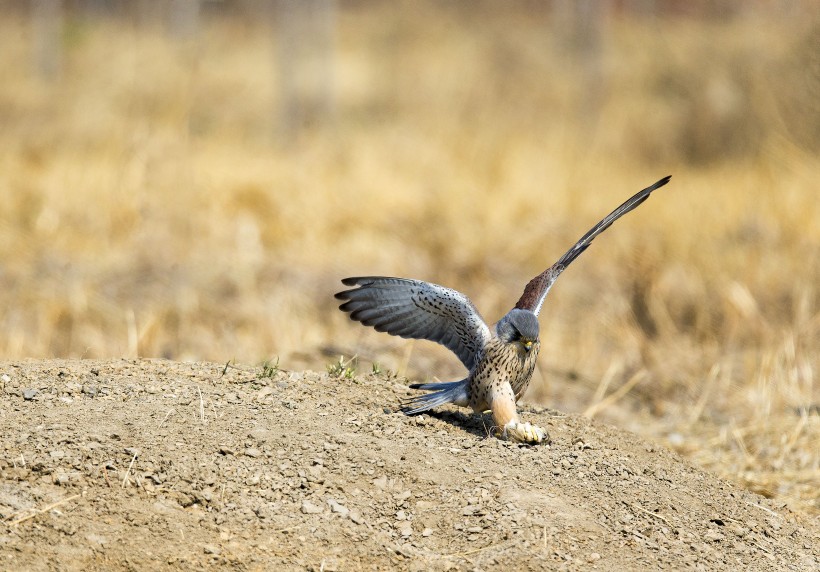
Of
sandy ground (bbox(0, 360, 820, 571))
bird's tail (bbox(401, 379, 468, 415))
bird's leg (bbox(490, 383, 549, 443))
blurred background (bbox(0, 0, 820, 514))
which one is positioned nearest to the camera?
sandy ground (bbox(0, 360, 820, 571))

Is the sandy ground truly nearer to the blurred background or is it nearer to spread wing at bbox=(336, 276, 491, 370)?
spread wing at bbox=(336, 276, 491, 370)

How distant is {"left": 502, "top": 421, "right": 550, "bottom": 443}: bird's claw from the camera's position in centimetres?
328

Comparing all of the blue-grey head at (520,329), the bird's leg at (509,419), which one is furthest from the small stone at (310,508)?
the blue-grey head at (520,329)

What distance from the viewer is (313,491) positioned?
2963mm

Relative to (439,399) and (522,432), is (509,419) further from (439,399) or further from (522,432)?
(439,399)

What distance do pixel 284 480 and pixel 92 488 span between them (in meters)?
0.51

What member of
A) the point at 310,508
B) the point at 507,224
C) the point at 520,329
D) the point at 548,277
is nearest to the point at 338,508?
the point at 310,508

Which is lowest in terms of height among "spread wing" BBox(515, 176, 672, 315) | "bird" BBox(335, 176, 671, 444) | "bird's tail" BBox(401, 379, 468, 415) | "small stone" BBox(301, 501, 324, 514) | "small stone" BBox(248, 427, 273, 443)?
"small stone" BBox(301, 501, 324, 514)

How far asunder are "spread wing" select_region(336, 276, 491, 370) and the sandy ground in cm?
26

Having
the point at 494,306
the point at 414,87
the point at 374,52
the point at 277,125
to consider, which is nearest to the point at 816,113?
the point at 494,306

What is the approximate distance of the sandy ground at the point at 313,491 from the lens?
9.02ft

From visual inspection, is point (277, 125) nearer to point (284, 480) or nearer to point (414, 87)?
point (414, 87)

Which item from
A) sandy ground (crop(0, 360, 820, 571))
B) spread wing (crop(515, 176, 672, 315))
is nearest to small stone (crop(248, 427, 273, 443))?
sandy ground (crop(0, 360, 820, 571))

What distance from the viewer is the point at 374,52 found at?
26.0m
